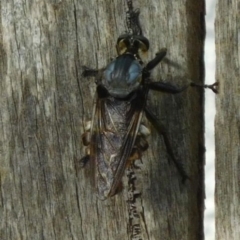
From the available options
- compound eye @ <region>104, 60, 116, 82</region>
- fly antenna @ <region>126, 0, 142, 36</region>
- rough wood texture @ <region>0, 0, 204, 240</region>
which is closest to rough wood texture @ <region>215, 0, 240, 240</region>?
rough wood texture @ <region>0, 0, 204, 240</region>

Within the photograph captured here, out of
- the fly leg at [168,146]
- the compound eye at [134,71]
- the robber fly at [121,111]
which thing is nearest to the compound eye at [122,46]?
the robber fly at [121,111]

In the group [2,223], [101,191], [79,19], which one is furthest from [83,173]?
[79,19]

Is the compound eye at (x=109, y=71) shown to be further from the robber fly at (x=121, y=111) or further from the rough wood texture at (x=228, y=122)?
the rough wood texture at (x=228, y=122)

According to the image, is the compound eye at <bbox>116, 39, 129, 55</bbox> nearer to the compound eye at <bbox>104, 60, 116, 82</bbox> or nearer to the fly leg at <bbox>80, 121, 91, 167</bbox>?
the compound eye at <bbox>104, 60, 116, 82</bbox>

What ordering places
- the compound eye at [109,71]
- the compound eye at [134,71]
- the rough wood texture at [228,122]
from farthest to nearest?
the compound eye at [134,71] → the compound eye at [109,71] → the rough wood texture at [228,122]

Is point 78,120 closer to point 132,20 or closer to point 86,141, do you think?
point 86,141

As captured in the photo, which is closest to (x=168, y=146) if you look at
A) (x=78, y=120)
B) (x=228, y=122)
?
(x=228, y=122)
